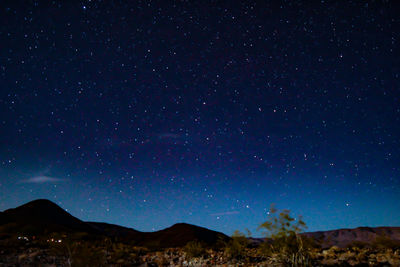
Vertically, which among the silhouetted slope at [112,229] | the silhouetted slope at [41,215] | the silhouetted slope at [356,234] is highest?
the silhouetted slope at [41,215]

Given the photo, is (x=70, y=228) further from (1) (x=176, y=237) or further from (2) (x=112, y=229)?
(2) (x=112, y=229)

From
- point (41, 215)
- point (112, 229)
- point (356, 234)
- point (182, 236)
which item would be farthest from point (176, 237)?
point (356, 234)

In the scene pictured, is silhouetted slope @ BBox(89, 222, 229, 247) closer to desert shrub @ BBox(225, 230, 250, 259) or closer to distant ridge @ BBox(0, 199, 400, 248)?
distant ridge @ BBox(0, 199, 400, 248)

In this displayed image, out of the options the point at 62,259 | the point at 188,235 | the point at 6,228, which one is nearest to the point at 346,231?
the point at 188,235

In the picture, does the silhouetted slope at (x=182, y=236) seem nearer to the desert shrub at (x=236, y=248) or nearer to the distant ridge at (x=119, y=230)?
the distant ridge at (x=119, y=230)

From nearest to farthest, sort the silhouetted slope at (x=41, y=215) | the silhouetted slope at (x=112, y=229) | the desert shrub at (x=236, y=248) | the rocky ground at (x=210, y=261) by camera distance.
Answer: the rocky ground at (x=210, y=261) < the desert shrub at (x=236, y=248) < the silhouetted slope at (x=41, y=215) < the silhouetted slope at (x=112, y=229)

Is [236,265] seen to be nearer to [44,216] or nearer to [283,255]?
[283,255]

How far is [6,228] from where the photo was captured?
176 feet

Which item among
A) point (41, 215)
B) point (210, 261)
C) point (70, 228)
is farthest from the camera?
point (41, 215)

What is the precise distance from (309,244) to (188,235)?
73.7 metres

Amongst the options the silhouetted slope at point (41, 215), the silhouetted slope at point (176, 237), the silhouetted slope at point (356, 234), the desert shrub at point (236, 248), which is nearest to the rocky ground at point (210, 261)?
the desert shrub at point (236, 248)

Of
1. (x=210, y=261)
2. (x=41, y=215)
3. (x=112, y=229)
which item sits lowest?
(x=210, y=261)

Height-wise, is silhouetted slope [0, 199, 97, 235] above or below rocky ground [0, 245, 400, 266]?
above

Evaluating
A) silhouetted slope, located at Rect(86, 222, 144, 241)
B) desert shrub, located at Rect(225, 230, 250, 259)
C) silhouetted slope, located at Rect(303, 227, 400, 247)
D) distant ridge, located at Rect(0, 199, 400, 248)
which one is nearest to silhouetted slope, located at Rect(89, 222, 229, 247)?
distant ridge, located at Rect(0, 199, 400, 248)
